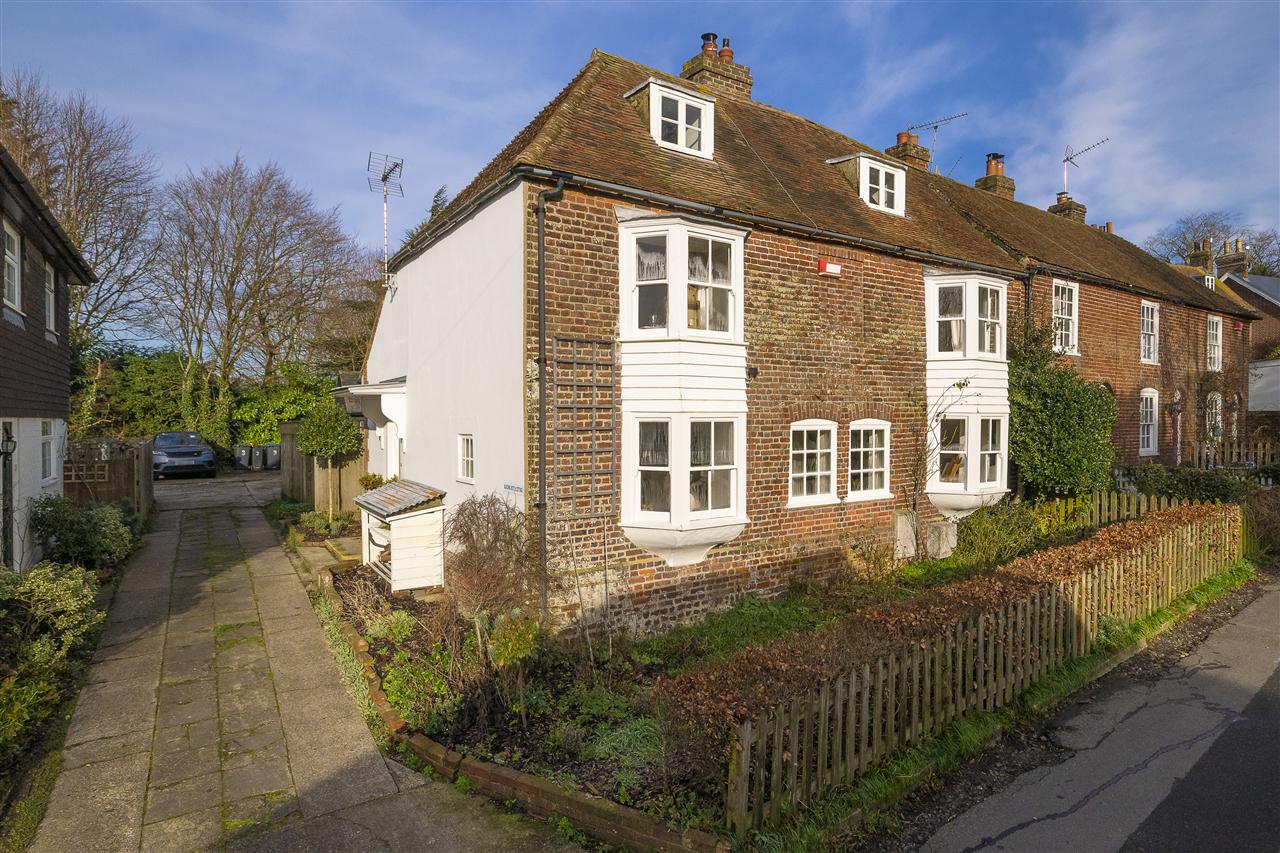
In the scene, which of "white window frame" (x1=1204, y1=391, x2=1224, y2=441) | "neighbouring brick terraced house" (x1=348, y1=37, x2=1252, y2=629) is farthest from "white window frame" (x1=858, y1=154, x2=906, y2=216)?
"white window frame" (x1=1204, y1=391, x2=1224, y2=441)

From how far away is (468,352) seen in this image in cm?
1073

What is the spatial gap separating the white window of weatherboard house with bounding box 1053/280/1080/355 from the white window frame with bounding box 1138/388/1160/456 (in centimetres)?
391

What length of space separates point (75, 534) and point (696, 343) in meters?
10.6

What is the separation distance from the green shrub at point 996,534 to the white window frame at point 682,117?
8399mm

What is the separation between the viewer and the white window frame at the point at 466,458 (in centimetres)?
1066

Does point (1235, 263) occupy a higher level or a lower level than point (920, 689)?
higher

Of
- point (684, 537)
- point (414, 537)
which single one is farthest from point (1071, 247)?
point (414, 537)

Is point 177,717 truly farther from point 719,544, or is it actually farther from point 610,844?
point 719,544

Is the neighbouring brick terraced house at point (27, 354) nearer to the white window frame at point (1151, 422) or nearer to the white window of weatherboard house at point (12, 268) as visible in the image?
the white window of weatherboard house at point (12, 268)

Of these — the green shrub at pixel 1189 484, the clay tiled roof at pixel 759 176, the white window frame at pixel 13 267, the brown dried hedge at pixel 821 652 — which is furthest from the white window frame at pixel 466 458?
the green shrub at pixel 1189 484

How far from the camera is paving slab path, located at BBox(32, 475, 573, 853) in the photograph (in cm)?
512

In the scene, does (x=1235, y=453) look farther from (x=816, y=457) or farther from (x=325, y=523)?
(x=325, y=523)

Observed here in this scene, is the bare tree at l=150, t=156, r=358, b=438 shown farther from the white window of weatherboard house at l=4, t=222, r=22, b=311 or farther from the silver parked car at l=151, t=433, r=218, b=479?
the white window of weatherboard house at l=4, t=222, r=22, b=311

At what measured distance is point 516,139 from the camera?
12.7m
